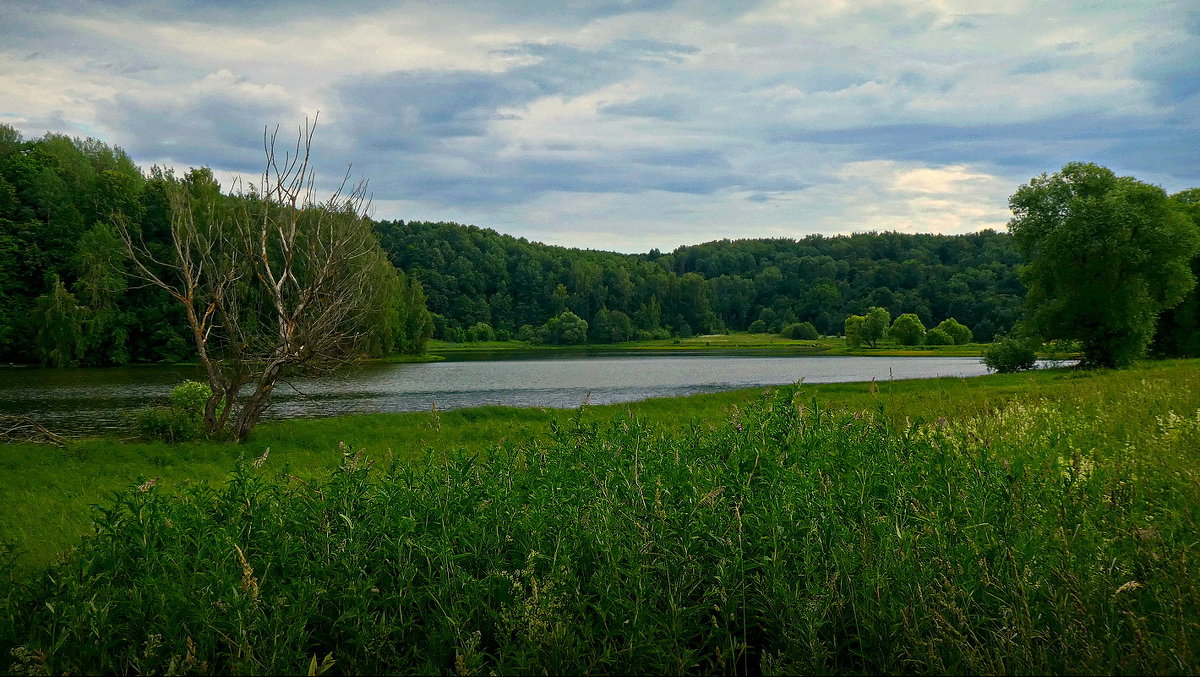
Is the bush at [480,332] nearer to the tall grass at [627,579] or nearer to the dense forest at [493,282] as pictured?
the dense forest at [493,282]

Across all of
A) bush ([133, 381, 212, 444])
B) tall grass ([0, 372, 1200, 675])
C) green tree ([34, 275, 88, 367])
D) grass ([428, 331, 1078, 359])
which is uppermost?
green tree ([34, 275, 88, 367])

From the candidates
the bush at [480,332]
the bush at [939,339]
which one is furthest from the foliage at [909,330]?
the bush at [480,332]

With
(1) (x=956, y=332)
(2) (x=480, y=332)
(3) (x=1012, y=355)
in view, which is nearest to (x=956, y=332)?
(1) (x=956, y=332)

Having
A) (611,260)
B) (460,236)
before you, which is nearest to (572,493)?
(460,236)

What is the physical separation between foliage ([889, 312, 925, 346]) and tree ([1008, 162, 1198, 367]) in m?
67.4

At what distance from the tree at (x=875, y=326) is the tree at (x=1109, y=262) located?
66.0 m

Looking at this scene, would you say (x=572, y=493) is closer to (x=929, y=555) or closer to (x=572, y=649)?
(x=572, y=649)

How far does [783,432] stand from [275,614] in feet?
15.3

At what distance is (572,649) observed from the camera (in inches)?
130

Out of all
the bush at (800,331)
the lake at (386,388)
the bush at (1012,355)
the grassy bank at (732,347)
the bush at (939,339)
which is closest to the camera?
the lake at (386,388)

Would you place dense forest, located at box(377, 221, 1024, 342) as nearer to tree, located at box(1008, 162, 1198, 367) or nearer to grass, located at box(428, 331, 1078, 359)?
grass, located at box(428, 331, 1078, 359)

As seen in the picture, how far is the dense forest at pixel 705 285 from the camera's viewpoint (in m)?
130

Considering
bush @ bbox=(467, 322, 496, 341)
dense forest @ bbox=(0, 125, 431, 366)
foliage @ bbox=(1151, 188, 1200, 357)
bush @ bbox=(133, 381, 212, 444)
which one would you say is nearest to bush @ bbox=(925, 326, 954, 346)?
foliage @ bbox=(1151, 188, 1200, 357)

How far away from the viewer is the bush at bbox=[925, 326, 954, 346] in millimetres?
110250
